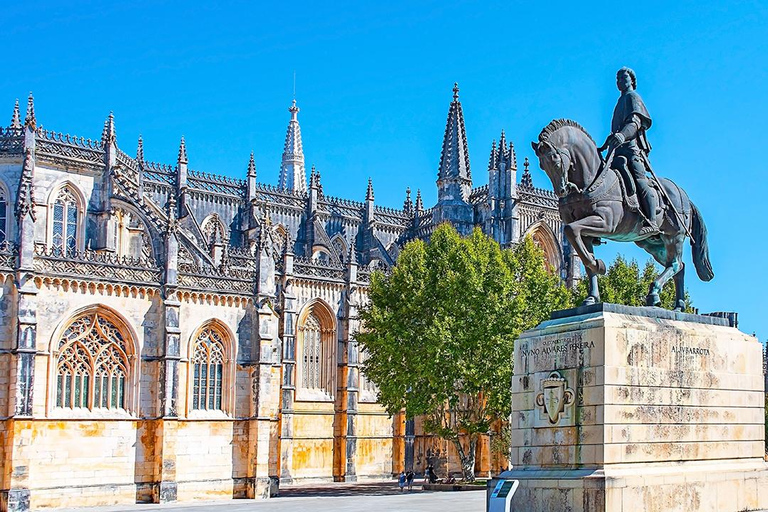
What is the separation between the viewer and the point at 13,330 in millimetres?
35031

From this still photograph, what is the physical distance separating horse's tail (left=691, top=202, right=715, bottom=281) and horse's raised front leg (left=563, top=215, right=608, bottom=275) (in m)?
3.17

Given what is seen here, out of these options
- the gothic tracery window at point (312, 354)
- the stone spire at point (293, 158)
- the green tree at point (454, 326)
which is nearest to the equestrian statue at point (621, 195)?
the green tree at point (454, 326)

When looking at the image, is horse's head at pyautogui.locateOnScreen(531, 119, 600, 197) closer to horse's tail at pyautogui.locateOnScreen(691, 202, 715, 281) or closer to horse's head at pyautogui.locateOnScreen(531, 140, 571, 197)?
horse's head at pyautogui.locateOnScreen(531, 140, 571, 197)

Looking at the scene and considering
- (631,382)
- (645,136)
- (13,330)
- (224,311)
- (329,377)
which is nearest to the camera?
(631,382)

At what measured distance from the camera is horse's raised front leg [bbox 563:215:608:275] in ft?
57.8

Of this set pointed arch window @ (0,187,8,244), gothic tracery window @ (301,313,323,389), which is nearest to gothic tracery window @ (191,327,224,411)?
pointed arch window @ (0,187,8,244)

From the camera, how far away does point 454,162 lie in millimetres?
67875

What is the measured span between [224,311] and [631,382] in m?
26.0

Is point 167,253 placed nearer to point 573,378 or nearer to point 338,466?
point 338,466

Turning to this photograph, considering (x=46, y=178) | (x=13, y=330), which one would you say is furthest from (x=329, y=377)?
(x=13, y=330)

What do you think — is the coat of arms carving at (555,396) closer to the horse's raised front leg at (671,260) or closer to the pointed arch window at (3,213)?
the horse's raised front leg at (671,260)

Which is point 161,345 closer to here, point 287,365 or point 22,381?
point 22,381

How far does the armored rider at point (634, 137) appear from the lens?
60.5 feet

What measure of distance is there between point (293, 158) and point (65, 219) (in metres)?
67.5
